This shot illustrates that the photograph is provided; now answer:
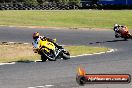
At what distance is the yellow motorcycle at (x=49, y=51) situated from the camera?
20531 millimetres

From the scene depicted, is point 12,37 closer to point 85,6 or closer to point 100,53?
point 100,53

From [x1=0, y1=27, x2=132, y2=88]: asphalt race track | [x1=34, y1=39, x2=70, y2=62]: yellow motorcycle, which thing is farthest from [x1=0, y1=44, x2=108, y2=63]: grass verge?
[x1=0, y1=27, x2=132, y2=88]: asphalt race track

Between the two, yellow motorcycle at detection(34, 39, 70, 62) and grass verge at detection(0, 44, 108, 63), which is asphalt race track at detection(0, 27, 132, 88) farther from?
grass verge at detection(0, 44, 108, 63)

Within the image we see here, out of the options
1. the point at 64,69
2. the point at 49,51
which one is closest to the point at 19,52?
the point at 49,51

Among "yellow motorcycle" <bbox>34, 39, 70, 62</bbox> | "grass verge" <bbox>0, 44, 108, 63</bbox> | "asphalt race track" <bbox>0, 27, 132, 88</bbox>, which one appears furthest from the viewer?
"grass verge" <bbox>0, 44, 108, 63</bbox>

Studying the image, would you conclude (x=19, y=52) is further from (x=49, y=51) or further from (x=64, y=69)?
(x=64, y=69)

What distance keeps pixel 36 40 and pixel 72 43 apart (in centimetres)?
1083

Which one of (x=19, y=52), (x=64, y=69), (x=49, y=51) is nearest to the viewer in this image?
(x=64, y=69)

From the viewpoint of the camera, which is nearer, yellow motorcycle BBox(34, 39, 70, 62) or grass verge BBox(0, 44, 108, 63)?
yellow motorcycle BBox(34, 39, 70, 62)

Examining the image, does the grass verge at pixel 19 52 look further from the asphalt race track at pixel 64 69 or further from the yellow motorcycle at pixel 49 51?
the asphalt race track at pixel 64 69

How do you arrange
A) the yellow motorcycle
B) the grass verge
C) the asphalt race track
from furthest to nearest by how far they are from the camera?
the grass verge → the yellow motorcycle → the asphalt race track

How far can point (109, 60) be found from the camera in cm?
2058

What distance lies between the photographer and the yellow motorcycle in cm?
2053

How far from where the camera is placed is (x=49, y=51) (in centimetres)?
2075
